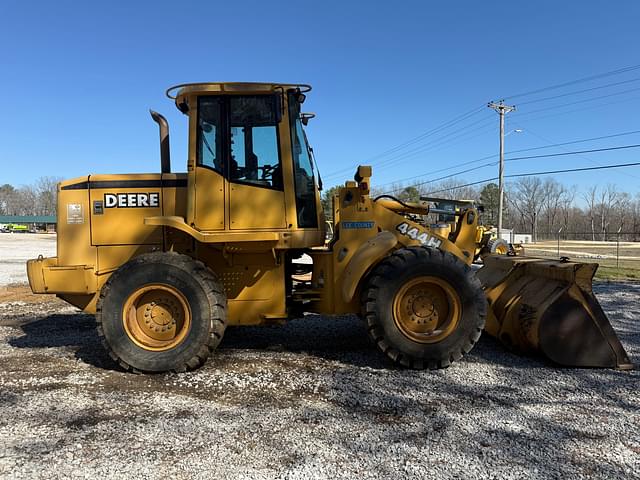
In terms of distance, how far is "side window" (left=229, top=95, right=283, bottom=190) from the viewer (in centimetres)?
519

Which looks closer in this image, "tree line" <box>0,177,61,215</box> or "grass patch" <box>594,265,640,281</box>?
"grass patch" <box>594,265,640,281</box>

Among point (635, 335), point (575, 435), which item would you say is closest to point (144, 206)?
point (575, 435)

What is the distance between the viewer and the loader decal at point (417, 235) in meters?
5.43

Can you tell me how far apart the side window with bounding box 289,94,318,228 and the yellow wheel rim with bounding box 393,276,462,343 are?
129 centimetres

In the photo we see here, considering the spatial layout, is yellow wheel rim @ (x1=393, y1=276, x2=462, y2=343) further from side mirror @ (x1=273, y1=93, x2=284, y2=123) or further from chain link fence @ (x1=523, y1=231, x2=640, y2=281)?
chain link fence @ (x1=523, y1=231, x2=640, y2=281)

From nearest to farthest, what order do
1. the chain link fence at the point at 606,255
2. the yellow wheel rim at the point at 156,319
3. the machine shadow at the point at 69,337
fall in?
the yellow wheel rim at the point at 156,319, the machine shadow at the point at 69,337, the chain link fence at the point at 606,255

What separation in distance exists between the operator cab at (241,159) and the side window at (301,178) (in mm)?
48

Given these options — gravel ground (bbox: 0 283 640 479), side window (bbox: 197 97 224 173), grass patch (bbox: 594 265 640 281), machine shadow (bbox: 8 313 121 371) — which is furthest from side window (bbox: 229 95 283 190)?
grass patch (bbox: 594 265 640 281)

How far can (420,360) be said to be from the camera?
495 cm

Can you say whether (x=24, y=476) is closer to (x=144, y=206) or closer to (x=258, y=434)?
(x=258, y=434)

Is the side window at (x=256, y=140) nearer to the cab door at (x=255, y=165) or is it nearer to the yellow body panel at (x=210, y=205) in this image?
the cab door at (x=255, y=165)

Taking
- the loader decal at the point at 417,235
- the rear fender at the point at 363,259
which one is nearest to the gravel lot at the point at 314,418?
the rear fender at the point at 363,259

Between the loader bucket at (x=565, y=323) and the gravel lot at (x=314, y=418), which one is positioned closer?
the gravel lot at (x=314, y=418)

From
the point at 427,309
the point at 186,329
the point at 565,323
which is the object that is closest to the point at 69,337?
the point at 186,329
